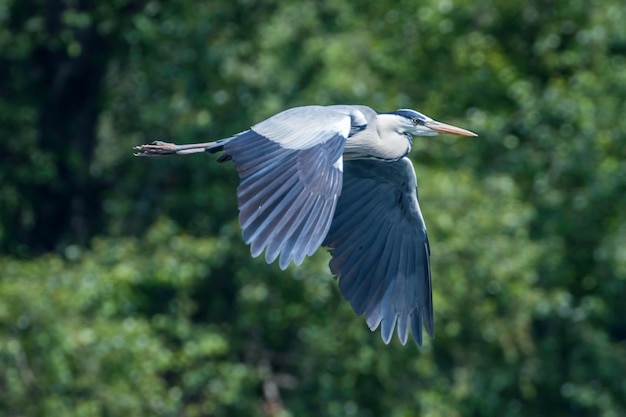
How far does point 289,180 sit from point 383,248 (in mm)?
1376

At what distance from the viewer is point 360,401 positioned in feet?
33.7

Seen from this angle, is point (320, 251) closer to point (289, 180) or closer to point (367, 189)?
point (367, 189)

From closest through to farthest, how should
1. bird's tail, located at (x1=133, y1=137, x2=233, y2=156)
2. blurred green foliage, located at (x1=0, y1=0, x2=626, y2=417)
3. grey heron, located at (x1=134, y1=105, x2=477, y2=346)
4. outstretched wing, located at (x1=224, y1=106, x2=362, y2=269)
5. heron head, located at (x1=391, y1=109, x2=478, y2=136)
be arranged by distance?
1. outstretched wing, located at (x1=224, y1=106, x2=362, y2=269)
2. grey heron, located at (x1=134, y1=105, x2=477, y2=346)
3. bird's tail, located at (x1=133, y1=137, x2=233, y2=156)
4. heron head, located at (x1=391, y1=109, x2=478, y2=136)
5. blurred green foliage, located at (x1=0, y1=0, x2=626, y2=417)

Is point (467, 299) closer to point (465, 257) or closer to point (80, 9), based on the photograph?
point (465, 257)

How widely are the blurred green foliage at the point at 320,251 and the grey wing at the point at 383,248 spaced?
2.32 meters

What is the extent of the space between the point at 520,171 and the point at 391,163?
382 cm

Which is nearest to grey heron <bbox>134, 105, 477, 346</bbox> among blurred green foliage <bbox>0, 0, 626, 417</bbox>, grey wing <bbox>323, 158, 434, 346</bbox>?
grey wing <bbox>323, 158, 434, 346</bbox>

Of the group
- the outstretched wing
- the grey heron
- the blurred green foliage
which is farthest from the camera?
the blurred green foliage

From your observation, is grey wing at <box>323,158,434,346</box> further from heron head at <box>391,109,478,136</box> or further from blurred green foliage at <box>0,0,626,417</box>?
blurred green foliage at <box>0,0,626,417</box>

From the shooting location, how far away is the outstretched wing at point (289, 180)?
5.72 metres

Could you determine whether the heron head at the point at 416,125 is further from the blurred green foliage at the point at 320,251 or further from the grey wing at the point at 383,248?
the blurred green foliage at the point at 320,251

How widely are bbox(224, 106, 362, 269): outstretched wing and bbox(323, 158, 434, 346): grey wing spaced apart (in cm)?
88

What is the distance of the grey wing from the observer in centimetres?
708

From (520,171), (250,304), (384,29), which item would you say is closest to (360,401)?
(250,304)
